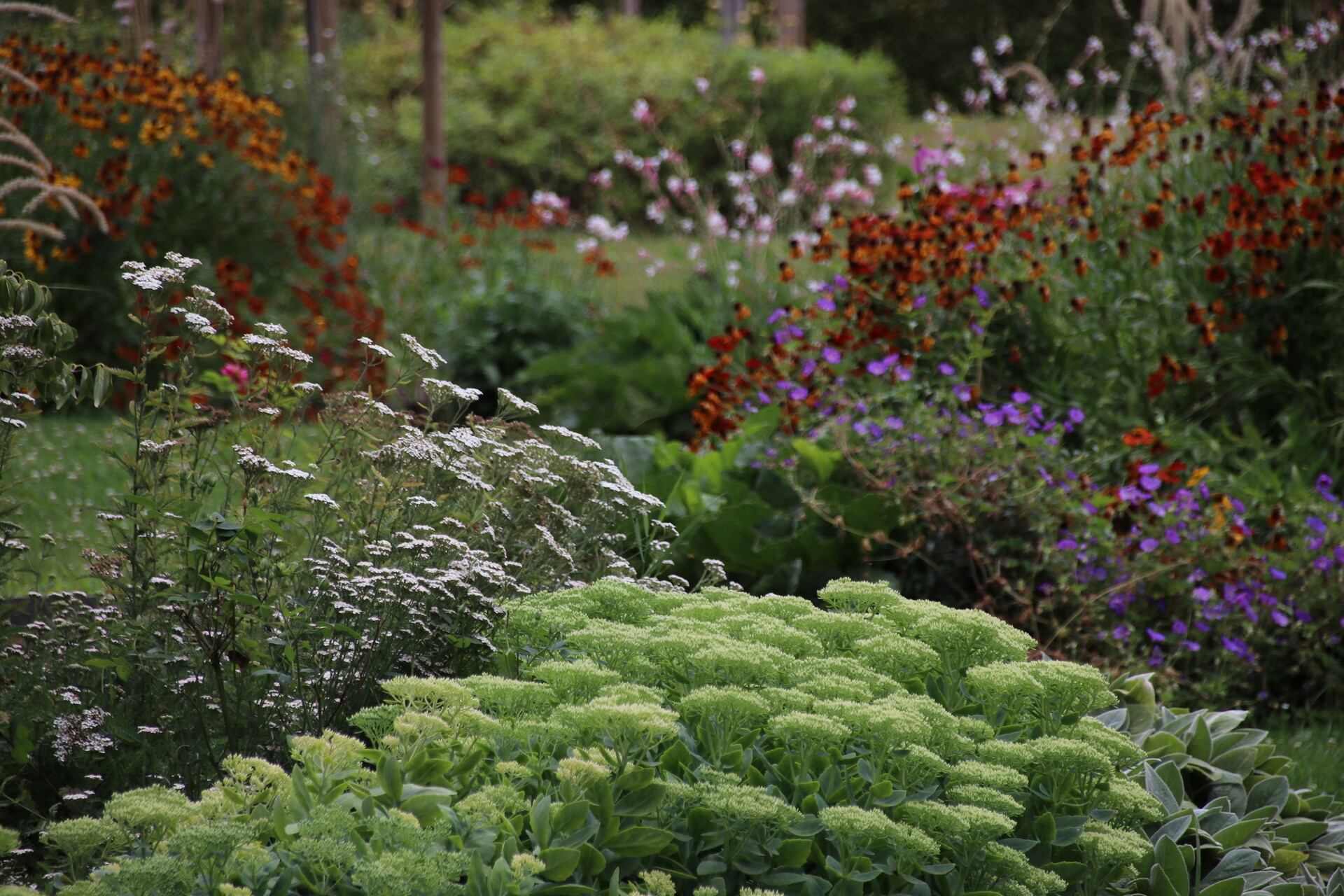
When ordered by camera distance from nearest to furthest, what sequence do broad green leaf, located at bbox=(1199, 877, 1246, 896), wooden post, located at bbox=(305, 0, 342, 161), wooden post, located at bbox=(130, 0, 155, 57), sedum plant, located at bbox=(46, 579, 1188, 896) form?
→ sedum plant, located at bbox=(46, 579, 1188, 896) < broad green leaf, located at bbox=(1199, 877, 1246, 896) < wooden post, located at bbox=(130, 0, 155, 57) < wooden post, located at bbox=(305, 0, 342, 161)

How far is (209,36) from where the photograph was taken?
358 inches

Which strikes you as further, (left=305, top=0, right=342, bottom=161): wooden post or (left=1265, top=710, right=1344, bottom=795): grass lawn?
(left=305, top=0, right=342, bottom=161): wooden post

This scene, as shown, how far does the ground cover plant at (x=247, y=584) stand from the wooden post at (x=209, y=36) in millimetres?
6767

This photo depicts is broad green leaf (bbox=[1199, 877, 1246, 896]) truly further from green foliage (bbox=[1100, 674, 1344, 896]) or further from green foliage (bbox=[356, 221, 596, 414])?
green foliage (bbox=[356, 221, 596, 414])

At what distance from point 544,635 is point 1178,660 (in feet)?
8.57

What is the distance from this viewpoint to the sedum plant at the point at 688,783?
152cm

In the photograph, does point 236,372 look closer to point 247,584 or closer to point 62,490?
point 247,584

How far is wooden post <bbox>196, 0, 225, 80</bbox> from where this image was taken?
847 cm

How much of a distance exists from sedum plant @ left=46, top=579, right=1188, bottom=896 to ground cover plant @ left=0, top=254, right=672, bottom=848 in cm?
24

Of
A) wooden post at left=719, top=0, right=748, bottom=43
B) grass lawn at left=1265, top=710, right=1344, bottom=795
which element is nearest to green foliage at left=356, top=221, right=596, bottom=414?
grass lawn at left=1265, top=710, right=1344, bottom=795

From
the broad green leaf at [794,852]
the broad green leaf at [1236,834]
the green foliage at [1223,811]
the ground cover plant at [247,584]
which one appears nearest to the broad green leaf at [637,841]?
the broad green leaf at [794,852]

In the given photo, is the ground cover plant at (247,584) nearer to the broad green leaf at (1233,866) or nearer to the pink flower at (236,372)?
the pink flower at (236,372)

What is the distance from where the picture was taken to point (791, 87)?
14656mm

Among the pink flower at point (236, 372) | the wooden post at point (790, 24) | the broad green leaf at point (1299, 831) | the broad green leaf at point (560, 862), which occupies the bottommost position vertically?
the broad green leaf at point (1299, 831)
